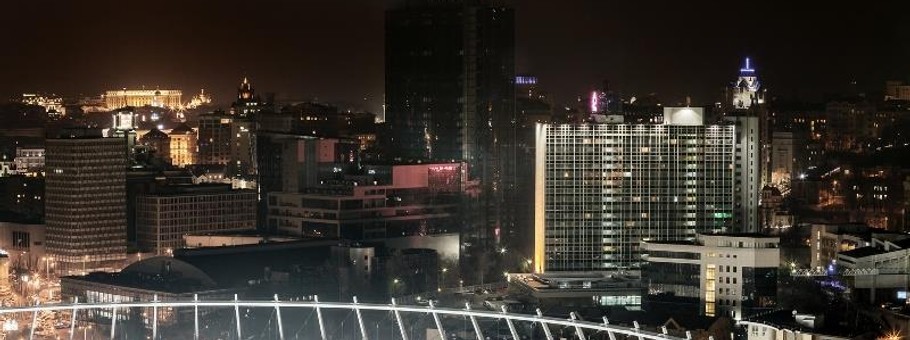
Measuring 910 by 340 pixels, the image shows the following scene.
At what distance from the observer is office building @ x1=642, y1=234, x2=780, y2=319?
70.7 ft

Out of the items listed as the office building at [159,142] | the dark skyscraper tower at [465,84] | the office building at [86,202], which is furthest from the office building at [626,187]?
the office building at [159,142]

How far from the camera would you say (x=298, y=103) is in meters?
41.2

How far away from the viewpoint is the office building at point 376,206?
30016 millimetres

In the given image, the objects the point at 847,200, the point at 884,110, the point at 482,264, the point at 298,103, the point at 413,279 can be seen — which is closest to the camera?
the point at 413,279

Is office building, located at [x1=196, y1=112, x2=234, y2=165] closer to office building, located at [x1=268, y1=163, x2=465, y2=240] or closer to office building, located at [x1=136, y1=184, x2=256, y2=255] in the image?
office building, located at [x1=136, y1=184, x2=256, y2=255]

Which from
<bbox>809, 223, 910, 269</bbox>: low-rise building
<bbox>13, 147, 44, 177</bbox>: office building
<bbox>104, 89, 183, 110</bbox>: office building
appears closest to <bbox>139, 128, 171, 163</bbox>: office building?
<bbox>104, 89, 183, 110</bbox>: office building

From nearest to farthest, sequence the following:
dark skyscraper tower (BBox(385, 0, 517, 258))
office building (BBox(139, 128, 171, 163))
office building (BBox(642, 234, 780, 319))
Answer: office building (BBox(642, 234, 780, 319))
dark skyscraper tower (BBox(385, 0, 517, 258))
office building (BBox(139, 128, 171, 163))

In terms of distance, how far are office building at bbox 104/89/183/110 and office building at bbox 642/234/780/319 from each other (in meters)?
21.8

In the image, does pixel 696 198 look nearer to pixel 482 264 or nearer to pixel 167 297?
pixel 482 264

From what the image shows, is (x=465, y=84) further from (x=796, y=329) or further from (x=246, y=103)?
(x=796, y=329)

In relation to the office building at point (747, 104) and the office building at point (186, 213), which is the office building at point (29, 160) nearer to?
the office building at point (186, 213)

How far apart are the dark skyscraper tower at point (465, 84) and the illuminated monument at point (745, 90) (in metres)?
5.67

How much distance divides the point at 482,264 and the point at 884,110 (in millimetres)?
10987

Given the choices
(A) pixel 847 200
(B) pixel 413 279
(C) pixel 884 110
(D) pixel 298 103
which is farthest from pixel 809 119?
(B) pixel 413 279
